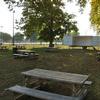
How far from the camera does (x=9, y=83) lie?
912 centimetres

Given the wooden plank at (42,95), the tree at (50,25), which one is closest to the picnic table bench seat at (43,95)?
the wooden plank at (42,95)

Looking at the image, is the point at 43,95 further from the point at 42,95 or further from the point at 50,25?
the point at 50,25

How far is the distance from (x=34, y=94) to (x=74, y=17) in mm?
Result: 34639

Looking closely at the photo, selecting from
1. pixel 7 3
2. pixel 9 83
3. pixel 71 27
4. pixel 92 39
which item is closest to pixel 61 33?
pixel 71 27

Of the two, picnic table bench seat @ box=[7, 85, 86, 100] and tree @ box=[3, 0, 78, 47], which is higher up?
tree @ box=[3, 0, 78, 47]

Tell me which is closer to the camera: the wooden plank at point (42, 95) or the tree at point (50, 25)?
the wooden plank at point (42, 95)

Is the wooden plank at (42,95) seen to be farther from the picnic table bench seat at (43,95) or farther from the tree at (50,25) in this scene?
the tree at (50,25)

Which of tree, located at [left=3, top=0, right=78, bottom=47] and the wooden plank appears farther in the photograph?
tree, located at [left=3, top=0, right=78, bottom=47]

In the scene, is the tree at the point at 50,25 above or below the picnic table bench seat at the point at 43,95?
above

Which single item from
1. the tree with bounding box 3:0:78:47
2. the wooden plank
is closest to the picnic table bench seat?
the wooden plank

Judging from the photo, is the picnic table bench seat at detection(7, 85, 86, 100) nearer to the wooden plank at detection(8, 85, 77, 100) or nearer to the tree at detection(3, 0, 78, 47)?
the wooden plank at detection(8, 85, 77, 100)

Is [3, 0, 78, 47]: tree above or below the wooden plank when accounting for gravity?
above

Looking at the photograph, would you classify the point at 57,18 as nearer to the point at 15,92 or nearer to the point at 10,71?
the point at 10,71

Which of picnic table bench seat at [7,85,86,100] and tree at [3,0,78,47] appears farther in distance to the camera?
tree at [3,0,78,47]
